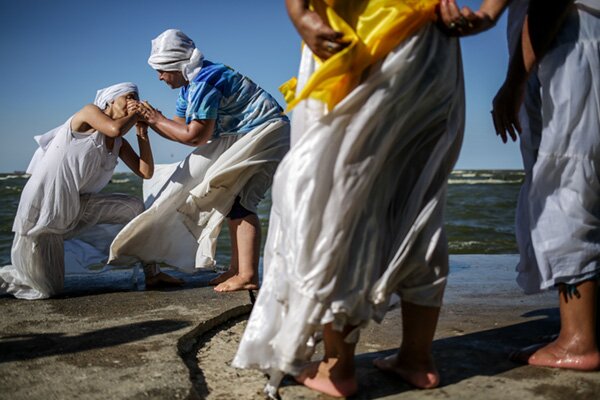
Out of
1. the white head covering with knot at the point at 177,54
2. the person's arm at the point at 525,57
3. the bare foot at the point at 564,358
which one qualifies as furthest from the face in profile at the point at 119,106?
the bare foot at the point at 564,358

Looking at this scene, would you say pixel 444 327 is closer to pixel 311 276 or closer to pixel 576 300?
pixel 576 300

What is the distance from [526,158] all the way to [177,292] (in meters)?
2.36

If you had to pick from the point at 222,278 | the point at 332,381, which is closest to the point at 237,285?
the point at 222,278

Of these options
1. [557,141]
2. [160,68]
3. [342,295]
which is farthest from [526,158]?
[160,68]

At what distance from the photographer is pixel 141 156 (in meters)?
4.62

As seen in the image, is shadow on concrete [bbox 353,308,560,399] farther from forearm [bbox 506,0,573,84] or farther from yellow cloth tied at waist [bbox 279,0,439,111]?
forearm [bbox 506,0,573,84]

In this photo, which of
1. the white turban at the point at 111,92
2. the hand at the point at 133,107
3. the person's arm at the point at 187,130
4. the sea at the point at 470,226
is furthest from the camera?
the sea at the point at 470,226

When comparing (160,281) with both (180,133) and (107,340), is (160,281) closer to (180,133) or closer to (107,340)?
(180,133)

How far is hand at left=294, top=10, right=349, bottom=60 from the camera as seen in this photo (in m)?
2.05

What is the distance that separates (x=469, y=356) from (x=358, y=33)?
1393mm

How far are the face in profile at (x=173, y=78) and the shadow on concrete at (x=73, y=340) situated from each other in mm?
1906

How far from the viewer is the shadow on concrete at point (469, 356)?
238cm

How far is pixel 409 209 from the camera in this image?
221 cm

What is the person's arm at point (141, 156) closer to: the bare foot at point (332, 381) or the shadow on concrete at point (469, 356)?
the shadow on concrete at point (469, 356)
